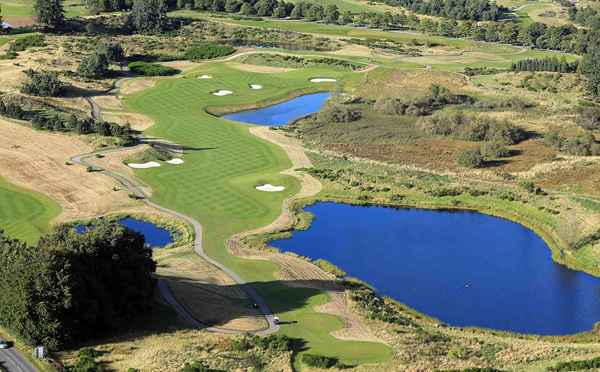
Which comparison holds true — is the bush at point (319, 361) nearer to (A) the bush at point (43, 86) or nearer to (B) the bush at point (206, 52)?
(A) the bush at point (43, 86)

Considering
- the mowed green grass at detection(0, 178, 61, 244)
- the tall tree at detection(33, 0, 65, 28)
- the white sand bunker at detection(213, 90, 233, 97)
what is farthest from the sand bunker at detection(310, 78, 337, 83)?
the mowed green grass at detection(0, 178, 61, 244)

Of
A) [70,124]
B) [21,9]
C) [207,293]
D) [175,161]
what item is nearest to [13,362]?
[207,293]

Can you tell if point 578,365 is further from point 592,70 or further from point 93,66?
point 93,66

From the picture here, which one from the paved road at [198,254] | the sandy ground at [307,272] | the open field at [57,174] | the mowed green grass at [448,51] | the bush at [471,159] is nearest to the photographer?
the paved road at [198,254]

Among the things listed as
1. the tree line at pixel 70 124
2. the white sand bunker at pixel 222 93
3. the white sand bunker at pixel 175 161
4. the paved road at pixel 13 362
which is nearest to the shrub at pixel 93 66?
the white sand bunker at pixel 222 93

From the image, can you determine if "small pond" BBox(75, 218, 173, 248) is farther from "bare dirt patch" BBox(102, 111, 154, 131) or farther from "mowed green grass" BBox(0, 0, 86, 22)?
"mowed green grass" BBox(0, 0, 86, 22)

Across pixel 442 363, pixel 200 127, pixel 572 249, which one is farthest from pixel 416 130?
pixel 442 363

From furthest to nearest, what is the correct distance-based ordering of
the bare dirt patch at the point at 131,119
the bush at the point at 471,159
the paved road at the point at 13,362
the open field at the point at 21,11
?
the open field at the point at 21,11 < the bare dirt patch at the point at 131,119 < the bush at the point at 471,159 < the paved road at the point at 13,362
